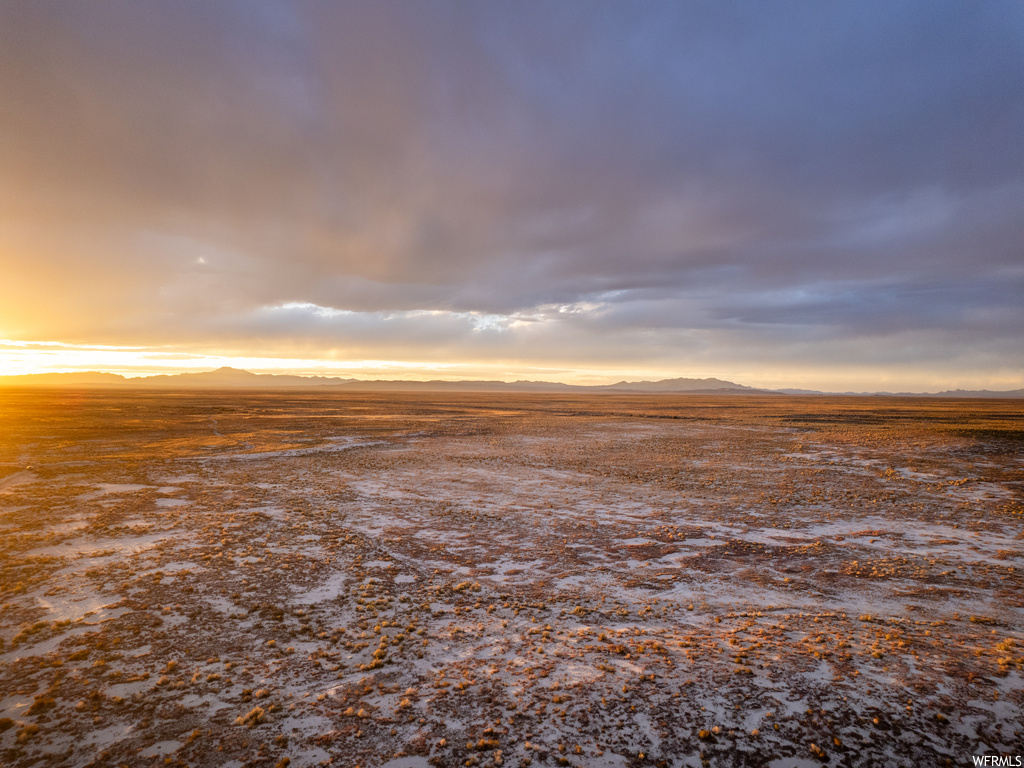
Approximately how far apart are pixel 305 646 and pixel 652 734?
5.25m

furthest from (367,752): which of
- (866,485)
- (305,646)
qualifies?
(866,485)

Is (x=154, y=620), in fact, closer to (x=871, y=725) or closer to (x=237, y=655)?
(x=237, y=655)

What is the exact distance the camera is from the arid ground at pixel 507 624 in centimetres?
539

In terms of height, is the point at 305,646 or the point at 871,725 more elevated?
the point at 871,725

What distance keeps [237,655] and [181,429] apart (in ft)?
134

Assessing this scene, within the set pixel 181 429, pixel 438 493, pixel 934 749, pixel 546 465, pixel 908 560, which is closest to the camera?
pixel 934 749

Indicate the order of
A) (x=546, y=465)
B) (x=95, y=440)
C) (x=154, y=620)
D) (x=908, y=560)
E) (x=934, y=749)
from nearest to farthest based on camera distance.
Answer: (x=934, y=749) → (x=154, y=620) → (x=908, y=560) → (x=546, y=465) → (x=95, y=440)

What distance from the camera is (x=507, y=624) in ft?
26.7

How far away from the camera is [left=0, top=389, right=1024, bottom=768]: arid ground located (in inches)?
212

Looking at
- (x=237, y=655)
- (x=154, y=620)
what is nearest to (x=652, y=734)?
(x=237, y=655)

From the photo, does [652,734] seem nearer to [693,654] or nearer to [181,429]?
[693,654]

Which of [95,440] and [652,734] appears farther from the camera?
[95,440]

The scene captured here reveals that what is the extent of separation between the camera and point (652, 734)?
5.45 metres

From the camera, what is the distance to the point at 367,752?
521cm
